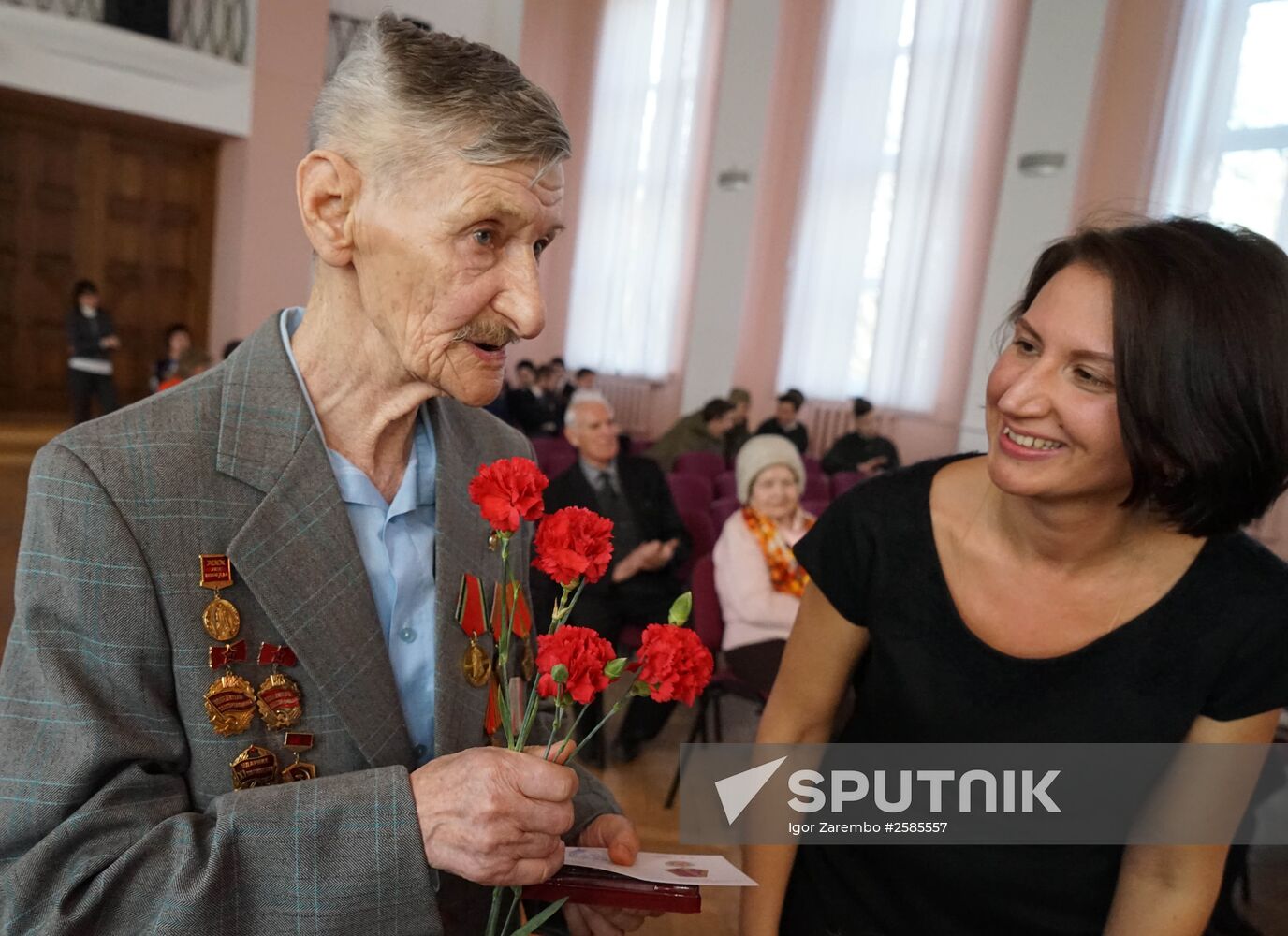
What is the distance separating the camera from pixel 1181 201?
23.3ft

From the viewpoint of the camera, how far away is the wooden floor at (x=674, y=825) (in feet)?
9.88

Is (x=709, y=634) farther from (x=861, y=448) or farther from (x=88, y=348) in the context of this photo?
(x=88, y=348)

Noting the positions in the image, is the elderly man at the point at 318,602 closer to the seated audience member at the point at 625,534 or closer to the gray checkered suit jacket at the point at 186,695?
the gray checkered suit jacket at the point at 186,695

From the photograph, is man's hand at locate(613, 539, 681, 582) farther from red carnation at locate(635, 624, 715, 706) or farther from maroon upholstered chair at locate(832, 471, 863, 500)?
red carnation at locate(635, 624, 715, 706)

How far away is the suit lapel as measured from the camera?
3.42ft

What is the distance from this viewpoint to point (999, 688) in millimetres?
1384

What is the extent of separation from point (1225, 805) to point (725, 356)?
31.4ft

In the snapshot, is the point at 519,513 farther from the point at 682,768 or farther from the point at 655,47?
the point at 655,47

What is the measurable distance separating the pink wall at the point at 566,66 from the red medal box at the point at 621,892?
466 inches

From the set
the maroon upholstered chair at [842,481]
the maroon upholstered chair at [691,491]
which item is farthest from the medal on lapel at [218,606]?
the maroon upholstered chair at [842,481]

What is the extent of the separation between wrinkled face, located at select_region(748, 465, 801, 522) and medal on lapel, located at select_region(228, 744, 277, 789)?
3.31 m

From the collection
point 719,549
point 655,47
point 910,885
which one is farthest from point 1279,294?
point 655,47

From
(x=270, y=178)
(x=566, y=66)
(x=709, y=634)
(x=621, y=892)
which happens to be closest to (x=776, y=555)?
(x=709, y=634)

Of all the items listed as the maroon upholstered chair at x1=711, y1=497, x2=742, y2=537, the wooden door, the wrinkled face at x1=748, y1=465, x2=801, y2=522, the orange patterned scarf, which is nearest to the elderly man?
the orange patterned scarf
